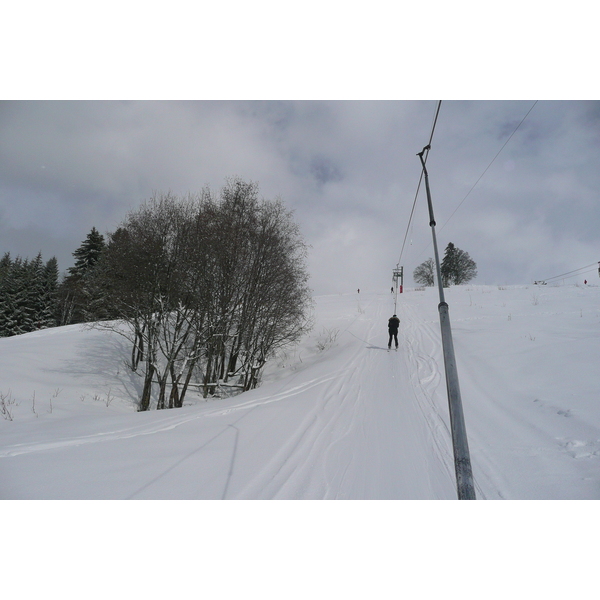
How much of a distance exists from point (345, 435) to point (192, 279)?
8207 millimetres

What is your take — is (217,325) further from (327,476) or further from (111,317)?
(327,476)

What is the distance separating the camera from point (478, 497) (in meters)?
3.14

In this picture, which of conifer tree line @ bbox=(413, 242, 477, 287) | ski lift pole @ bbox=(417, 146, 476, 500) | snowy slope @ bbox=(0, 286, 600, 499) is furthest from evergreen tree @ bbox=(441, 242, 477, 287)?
ski lift pole @ bbox=(417, 146, 476, 500)

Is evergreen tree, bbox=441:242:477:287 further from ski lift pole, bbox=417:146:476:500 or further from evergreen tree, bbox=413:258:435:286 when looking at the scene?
ski lift pole, bbox=417:146:476:500

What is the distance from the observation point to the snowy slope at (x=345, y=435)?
3189 millimetres

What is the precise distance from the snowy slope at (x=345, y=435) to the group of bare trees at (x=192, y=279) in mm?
3053

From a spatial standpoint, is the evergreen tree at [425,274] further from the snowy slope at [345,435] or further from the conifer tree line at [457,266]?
the snowy slope at [345,435]

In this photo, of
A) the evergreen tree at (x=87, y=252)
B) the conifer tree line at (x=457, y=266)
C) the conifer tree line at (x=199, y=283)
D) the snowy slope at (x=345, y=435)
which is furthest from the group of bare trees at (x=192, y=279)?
the conifer tree line at (x=457, y=266)

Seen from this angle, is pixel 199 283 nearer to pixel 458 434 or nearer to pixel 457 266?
pixel 458 434

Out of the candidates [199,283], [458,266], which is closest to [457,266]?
[458,266]

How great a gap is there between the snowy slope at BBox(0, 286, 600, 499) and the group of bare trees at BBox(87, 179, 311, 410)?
3.05 metres

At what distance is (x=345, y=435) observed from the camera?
4.89m

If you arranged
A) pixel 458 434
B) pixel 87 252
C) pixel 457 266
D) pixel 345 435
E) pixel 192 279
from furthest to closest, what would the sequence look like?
pixel 457 266
pixel 87 252
pixel 192 279
pixel 345 435
pixel 458 434

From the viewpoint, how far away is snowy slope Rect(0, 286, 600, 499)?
10.5 feet
